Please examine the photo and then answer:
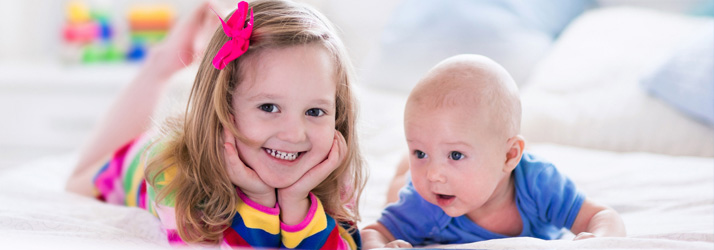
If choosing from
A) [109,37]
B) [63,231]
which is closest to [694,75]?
[63,231]

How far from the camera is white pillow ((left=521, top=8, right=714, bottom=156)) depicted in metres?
1.71

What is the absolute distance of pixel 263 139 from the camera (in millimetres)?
1012

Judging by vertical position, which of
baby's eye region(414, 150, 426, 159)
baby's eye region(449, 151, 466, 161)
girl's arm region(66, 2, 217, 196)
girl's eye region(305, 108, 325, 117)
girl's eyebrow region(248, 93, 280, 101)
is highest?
girl's eyebrow region(248, 93, 280, 101)

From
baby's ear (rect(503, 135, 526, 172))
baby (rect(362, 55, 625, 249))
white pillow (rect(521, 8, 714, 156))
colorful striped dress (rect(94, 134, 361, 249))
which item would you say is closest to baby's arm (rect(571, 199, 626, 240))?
baby (rect(362, 55, 625, 249))

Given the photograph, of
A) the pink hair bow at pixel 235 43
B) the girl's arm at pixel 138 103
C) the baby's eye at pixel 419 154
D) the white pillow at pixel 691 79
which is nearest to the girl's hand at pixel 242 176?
the pink hair bow at pixel 235 43

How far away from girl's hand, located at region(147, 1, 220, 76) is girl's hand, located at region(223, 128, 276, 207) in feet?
2.86

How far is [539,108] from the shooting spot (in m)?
1.84

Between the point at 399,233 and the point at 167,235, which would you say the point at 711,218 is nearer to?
the point at 399,233

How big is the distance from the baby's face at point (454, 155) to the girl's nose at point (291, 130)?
17 cm

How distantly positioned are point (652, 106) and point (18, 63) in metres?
2.81

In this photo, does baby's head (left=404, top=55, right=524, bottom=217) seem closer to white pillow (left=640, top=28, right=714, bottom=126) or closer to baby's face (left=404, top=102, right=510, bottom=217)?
baby's face (left=404, top=102, right=510, bottom=217)

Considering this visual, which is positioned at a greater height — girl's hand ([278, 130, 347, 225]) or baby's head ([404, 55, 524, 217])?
baby's head ([404, 55, 524, 217])

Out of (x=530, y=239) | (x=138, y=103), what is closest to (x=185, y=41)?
(x=138, y=103)

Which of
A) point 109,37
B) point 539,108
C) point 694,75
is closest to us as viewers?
point 694,75
